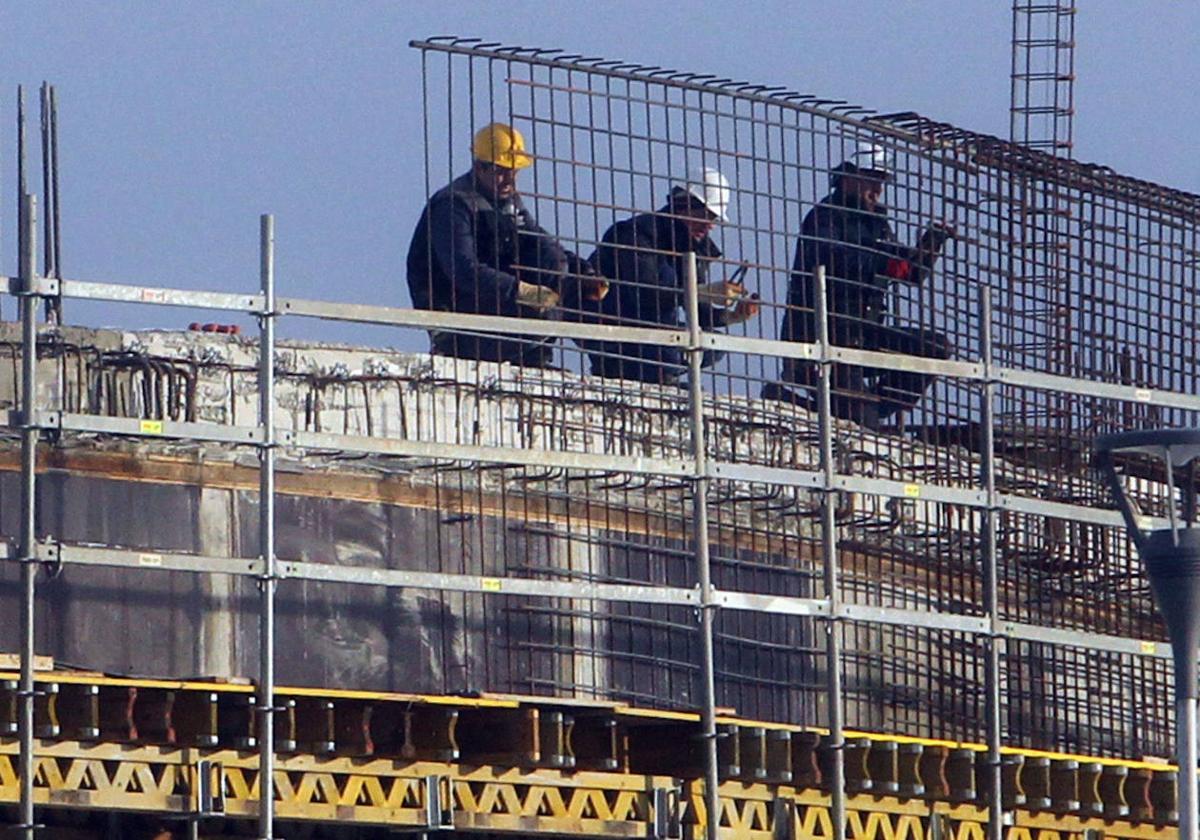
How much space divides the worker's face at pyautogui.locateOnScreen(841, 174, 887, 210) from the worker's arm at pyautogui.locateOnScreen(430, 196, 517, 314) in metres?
2.63

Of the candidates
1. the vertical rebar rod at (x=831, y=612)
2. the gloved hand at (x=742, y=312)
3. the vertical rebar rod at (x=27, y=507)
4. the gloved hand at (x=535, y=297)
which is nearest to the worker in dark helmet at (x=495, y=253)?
the gloved hand at (x=535, y=297)

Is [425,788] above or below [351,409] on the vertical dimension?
below

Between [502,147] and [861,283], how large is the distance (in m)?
2.62

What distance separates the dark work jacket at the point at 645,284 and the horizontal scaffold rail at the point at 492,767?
111 inches

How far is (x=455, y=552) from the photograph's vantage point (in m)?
18.2

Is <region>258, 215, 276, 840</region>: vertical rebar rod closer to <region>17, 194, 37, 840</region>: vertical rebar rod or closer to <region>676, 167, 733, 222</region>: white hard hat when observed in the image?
<region>17, 194, 37, 840</region>: vertical rebar rod

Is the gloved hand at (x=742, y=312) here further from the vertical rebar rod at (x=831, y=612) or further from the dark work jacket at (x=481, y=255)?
the vertical rebar rod at (x=831, y=612)

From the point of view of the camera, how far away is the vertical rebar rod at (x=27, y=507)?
1452 cm

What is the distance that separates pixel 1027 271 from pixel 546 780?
666 cm

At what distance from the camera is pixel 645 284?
63.9 feet

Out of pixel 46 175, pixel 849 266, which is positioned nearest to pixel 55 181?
pixel 46 175

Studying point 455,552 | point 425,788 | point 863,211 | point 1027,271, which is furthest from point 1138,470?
point 425,788

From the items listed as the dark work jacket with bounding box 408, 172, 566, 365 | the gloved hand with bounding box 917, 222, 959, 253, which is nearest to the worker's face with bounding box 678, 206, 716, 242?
the dark work jacket with bounding box 408, 172, 566, 365

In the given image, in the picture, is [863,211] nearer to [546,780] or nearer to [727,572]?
[727,572]
